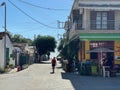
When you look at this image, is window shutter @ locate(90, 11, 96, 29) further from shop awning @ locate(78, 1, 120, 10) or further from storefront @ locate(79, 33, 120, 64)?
storefront @ locate(79, 33, 120, 64)

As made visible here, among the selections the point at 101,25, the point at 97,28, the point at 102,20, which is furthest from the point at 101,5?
the point at 97,28

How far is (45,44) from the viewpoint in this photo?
278ft

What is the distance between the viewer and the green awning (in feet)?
111

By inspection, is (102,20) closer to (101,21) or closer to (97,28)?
(101,21)

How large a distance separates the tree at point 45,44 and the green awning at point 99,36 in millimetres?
50830

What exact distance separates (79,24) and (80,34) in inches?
206

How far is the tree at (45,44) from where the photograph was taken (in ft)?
279

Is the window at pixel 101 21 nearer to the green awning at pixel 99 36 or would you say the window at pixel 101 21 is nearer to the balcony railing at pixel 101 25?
the balcony railing at pixel 101 25

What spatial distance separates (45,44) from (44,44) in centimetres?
26

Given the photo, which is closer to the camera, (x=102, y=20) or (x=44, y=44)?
(x=102, y=20)

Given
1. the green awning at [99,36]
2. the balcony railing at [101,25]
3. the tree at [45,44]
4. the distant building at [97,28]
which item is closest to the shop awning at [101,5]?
the distant building at [97,28]

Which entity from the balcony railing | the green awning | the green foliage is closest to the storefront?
the green awning

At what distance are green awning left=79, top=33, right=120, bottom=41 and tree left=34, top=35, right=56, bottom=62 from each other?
2001 inches

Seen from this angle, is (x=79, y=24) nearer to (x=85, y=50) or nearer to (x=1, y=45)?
(x=85, y=50)
